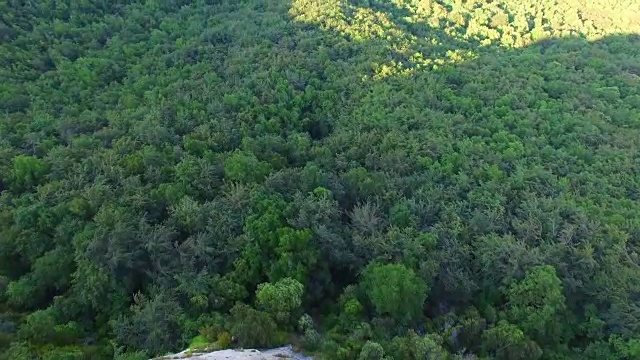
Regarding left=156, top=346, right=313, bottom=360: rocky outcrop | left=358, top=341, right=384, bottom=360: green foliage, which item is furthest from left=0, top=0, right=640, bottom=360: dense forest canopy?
left=156, top=346, right=313, bottom=360: rocky outcrop

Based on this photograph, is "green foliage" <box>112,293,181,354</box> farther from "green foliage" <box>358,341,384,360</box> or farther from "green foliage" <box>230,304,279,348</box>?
"green foliage" <box>358,341,384,360</box>

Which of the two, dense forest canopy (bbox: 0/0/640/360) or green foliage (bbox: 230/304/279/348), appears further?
dense forest canopy (bbox: 0/0/640/360)

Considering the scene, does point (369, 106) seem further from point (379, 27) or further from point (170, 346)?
point (170, 346)

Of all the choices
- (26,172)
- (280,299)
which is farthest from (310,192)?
(26,172)

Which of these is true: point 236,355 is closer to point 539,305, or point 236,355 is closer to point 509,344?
point 509,344

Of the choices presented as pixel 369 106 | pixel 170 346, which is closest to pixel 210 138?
pixel 369 106
